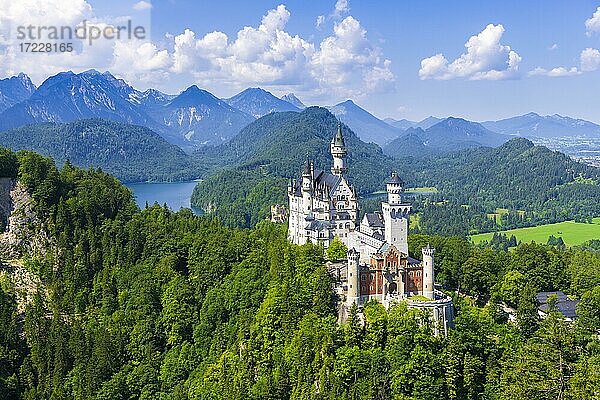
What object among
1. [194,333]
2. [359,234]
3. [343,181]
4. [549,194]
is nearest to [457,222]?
[549,194]

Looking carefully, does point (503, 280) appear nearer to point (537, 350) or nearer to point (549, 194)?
point (537, 350)

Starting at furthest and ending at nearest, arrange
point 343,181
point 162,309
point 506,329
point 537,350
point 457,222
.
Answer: point 457,222, point 343,181, point 162,309, point 506,329, point 537,350

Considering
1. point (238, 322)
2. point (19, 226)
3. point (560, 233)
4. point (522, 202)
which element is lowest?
point (238, 322)

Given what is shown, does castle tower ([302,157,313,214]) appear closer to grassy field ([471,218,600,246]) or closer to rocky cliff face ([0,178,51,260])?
rocky cliff face ([0,178,51,260])

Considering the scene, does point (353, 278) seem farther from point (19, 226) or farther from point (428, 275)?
point (19, 226)

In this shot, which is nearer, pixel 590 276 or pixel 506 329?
pixel 506 329

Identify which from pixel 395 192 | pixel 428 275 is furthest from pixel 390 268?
pixel 395 192

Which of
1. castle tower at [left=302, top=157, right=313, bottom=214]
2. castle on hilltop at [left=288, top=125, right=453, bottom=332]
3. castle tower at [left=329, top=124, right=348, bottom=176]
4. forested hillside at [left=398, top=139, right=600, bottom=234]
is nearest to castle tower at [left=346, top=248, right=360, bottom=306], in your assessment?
castle on hilltop at [left=288, top=125, right=453, bottom=332]
